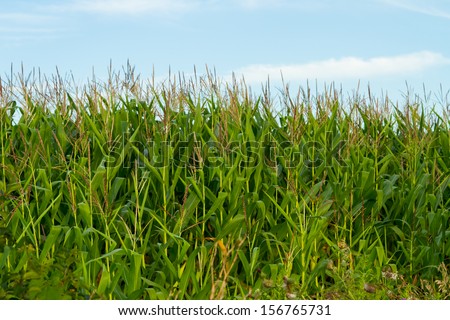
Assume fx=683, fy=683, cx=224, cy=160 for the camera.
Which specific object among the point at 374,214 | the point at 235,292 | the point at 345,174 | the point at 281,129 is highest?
the point at 281,129

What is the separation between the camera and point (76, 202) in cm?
637

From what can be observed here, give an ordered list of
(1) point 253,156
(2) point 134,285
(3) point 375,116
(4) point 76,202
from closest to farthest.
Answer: (2) point 134,285, (4) point 76,202, (1) point 253,156, (3) point 375,116

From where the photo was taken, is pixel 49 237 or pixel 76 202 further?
pixel 76 202

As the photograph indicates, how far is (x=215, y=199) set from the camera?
6270 millimetres

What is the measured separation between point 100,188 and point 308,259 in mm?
2068

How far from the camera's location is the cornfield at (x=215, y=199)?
6035 millimetres

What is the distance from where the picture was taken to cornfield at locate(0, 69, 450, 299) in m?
6.04

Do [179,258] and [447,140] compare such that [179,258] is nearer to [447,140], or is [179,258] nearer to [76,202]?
[76,202]

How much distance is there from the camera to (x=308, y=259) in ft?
21.1

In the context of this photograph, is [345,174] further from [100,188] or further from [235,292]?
[100,188]

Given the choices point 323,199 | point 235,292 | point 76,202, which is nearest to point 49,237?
point 76,202

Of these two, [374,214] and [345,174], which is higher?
[345,174]

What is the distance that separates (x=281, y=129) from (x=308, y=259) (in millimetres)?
1499

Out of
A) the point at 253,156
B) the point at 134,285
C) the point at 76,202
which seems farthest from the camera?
the point at 253,156
